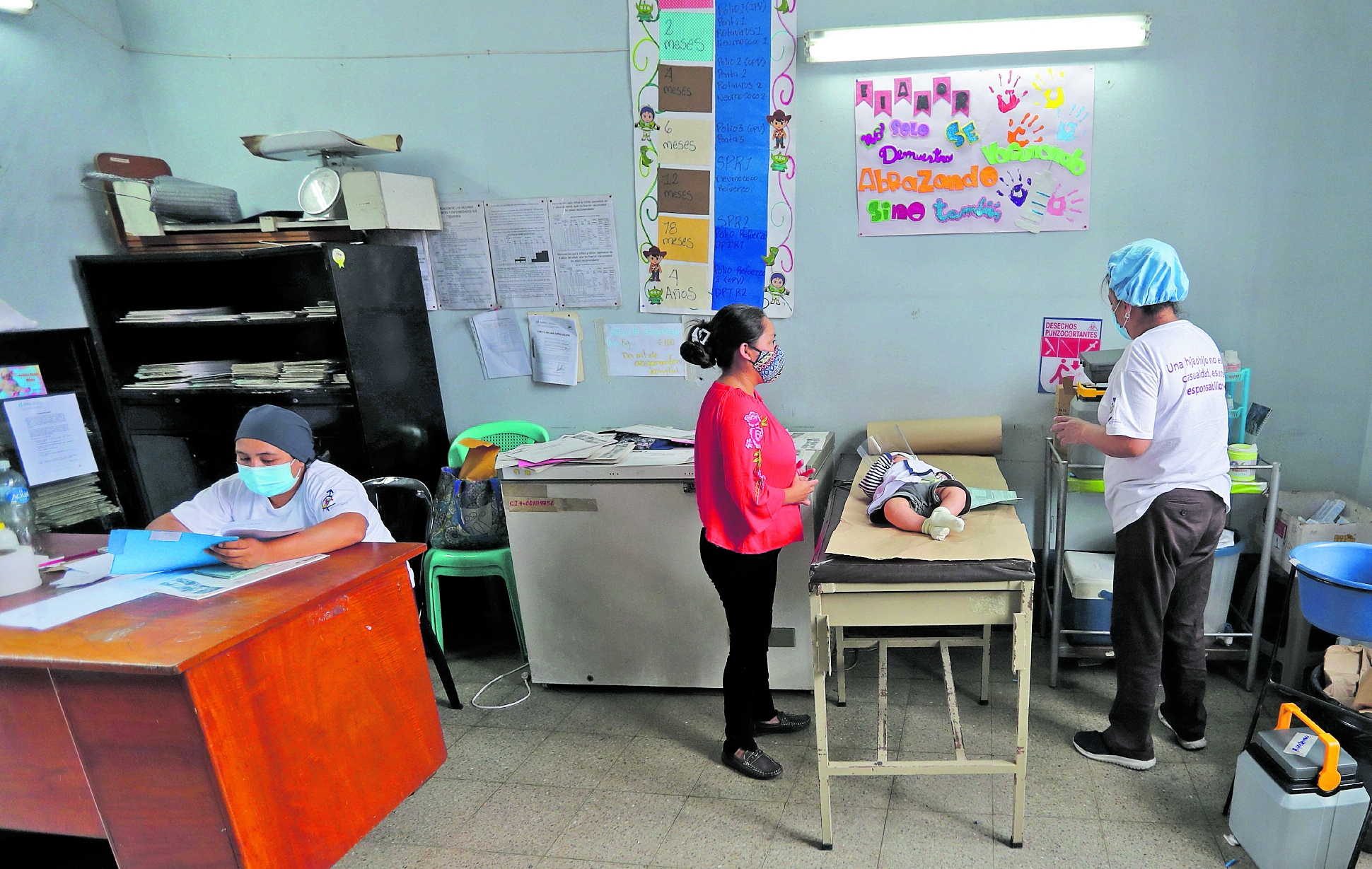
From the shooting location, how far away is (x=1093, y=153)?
9.11ft

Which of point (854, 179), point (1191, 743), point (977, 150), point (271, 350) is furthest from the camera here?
point (271, 350)

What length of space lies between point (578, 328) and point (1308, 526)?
2.81 meters

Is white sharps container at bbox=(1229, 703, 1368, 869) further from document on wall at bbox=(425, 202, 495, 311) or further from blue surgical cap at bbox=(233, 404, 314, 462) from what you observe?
document on wall at bbox=(425, 202, 495, 311)

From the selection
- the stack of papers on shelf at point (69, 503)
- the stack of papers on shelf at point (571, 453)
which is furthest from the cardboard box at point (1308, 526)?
the stack of papers on shelf at point (69, 503)

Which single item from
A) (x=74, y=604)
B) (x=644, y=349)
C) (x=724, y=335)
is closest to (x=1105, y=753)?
(x=724, y=335)

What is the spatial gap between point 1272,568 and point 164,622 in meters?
3.48

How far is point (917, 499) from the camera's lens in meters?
2.15

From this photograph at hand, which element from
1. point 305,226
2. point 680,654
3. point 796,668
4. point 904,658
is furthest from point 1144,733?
point 305,226

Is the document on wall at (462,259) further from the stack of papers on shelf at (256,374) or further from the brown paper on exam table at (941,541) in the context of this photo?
the brown paper on exam table at (941,541)

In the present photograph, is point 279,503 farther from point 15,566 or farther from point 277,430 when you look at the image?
point 15,566

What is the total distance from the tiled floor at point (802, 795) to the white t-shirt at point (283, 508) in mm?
892

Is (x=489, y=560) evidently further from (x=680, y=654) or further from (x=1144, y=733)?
(x=1144, y=733)

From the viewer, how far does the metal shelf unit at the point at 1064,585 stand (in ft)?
8.15

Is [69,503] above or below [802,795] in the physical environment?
above
